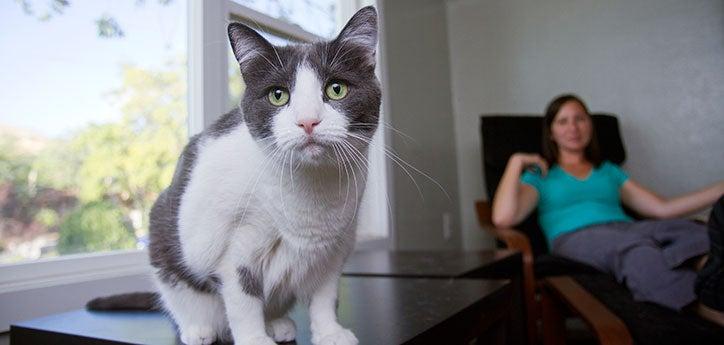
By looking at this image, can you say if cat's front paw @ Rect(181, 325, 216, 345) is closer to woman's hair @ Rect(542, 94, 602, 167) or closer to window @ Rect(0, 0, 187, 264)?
window @ Rect(0, 0, 187, 264)

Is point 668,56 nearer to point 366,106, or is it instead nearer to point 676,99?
point 676,99

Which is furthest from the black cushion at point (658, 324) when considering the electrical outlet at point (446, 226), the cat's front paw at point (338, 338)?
the electrical outlet at point (446, 226)

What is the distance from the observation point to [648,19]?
2320 mm

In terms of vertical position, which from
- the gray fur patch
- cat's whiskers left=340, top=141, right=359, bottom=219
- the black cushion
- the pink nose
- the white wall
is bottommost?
the black cushion

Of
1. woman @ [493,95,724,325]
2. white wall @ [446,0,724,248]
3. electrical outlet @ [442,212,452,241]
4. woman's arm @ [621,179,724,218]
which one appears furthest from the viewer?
electrical outlet @ [442,212,452,241]

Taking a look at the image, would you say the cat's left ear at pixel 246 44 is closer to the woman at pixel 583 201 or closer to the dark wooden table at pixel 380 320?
the dark wooden table at pixel 380 320

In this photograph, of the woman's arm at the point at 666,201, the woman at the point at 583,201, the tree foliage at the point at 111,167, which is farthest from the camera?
the woman's arm at the point at 666,201

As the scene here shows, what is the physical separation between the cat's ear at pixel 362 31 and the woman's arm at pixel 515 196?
143 centimetres

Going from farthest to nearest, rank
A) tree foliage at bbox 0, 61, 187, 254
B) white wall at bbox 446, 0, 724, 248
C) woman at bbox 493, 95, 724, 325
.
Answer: white wall at bbox 446, 0, 724, 248
woman at bbox 493, 95, 724, 325
tree foliage at bbox 0, 61, 187, 254

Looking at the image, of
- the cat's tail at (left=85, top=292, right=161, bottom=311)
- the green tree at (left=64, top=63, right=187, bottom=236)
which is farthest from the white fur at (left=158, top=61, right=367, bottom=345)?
the green tree at (left=64, top=63, right=187, bottom=236)

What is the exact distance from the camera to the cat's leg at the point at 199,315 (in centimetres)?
55

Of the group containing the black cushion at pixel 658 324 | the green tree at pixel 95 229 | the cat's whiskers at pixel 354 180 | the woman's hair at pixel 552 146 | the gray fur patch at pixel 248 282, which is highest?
the woman's hair at pixel 552 146

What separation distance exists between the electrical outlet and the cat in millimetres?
1915

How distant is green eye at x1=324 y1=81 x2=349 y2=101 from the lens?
0.45m
